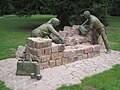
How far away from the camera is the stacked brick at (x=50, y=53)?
24.5ft

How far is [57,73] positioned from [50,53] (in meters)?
0.67

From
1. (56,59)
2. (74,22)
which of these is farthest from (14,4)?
(56,59)

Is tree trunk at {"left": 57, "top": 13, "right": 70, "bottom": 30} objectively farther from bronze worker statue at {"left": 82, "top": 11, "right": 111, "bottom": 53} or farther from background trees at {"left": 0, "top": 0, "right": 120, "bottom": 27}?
bronze worker statue at {"left": 82, "top": 11, "right": 111, "bottom": 53}

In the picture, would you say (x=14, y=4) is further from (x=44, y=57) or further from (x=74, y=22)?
(x=44, y=57)

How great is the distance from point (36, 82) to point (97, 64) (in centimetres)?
245

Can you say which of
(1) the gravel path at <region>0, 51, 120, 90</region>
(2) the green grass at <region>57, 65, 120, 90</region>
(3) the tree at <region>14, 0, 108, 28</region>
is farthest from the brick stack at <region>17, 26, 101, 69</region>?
(3) the tree at <region>14, 0, 108, 28</region>

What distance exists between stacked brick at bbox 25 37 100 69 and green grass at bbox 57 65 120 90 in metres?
1.25

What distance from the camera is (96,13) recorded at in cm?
1822

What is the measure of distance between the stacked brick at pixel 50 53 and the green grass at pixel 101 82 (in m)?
1.25

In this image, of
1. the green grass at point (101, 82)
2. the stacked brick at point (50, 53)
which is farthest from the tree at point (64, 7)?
the green grass at point (101, 82)

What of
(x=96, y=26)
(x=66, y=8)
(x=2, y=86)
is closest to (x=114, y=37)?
(x=66, y=8)

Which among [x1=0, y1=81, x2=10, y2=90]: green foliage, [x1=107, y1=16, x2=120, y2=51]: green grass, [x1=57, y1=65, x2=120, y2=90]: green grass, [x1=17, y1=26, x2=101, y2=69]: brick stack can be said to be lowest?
[x1=107, y1=16, x2=120, y2=51]: green grass

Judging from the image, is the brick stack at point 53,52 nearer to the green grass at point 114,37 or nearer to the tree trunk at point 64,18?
the green grass at point 114,37

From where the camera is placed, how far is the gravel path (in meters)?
6.64
